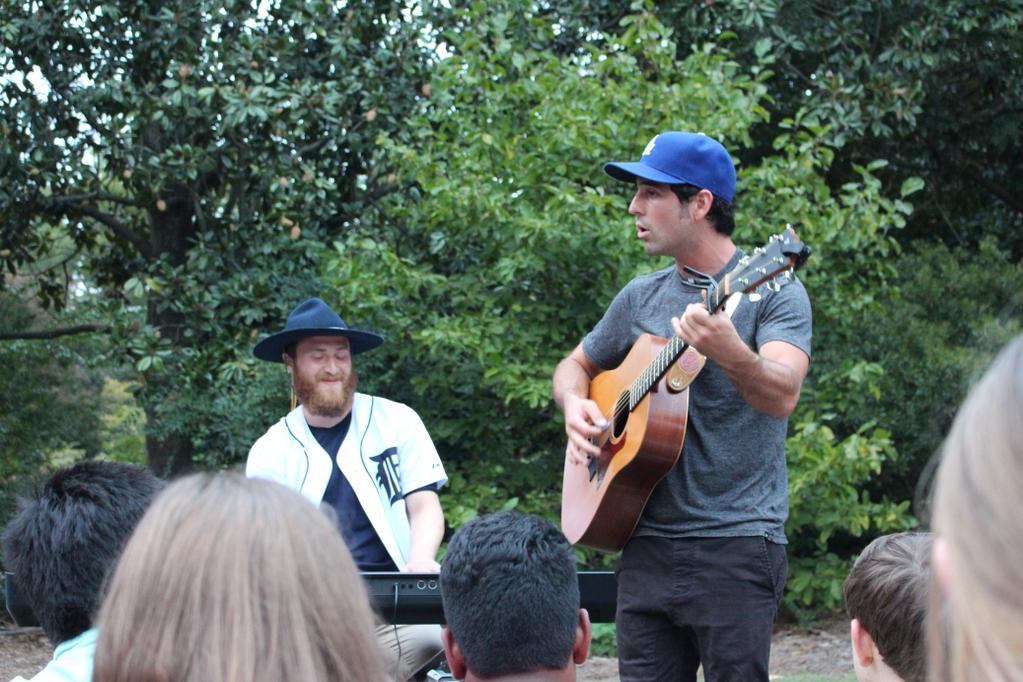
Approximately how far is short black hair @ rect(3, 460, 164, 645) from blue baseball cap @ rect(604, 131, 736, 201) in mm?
1906

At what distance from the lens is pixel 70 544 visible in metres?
2.36

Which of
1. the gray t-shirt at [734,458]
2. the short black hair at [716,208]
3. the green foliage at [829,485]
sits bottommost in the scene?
the green foliage at [829,485]

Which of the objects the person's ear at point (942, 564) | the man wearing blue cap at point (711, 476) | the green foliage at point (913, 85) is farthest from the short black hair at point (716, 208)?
the green foliage at point (913, 85)

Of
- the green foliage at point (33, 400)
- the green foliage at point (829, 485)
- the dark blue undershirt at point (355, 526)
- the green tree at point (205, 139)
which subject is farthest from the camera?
the green foliage at point (33, 400)

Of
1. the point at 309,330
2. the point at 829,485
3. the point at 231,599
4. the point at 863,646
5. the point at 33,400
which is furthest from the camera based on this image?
the point at 33,400

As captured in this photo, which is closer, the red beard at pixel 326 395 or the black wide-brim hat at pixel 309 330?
the red beard at pixel 326 395

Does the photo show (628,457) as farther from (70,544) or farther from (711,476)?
(70,544)

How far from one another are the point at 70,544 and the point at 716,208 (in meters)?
2.16

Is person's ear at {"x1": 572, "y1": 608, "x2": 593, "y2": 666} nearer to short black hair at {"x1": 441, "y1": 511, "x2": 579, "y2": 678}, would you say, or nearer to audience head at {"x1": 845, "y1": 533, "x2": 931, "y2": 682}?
short black hair at {"x1": 441, "y1": 511, "x2": 579, "y2": 678}

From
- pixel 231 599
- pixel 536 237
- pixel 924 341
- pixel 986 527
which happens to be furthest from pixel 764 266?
pixel 924 341

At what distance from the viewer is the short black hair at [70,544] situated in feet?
7.75

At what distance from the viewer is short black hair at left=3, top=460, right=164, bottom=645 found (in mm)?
2361

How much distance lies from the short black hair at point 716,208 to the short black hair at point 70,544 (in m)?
1.92

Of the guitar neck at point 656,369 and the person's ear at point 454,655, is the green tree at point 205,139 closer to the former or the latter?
the guitar neck at point 656,369
